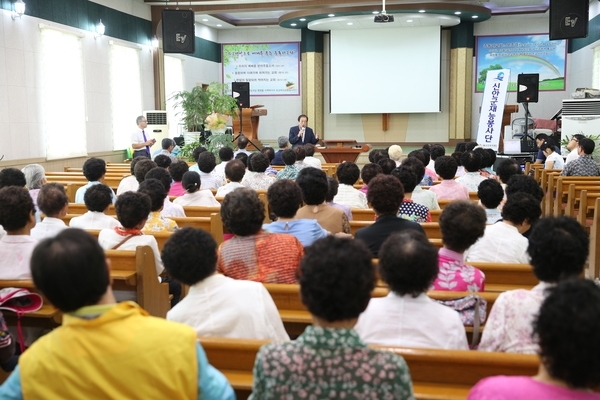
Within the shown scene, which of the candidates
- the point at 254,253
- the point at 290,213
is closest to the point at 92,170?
the point at 290,213

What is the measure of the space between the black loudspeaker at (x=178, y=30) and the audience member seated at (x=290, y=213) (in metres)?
8.41

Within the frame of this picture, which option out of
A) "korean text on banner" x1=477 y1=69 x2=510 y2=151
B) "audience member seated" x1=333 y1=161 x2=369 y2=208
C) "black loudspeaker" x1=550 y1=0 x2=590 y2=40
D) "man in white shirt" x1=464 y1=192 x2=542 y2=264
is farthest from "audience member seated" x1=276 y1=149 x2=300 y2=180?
"korean text on banner" x1=477 y1=69 x2=510 y2=151

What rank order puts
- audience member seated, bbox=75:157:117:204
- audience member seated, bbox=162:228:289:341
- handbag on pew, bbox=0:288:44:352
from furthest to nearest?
audience member seated, bbox=75:157:117:204 < handbag on pew, bbox=0:288:44:352 < audience member seated, bbox=162:228:289:341

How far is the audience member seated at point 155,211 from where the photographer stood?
4012 mm

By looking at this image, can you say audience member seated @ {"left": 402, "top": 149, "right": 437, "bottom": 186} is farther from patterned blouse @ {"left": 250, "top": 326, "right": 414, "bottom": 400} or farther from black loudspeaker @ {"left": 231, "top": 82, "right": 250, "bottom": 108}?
black loudspeaker @ {"left": 231, "top": 82, "right": 250, "bottom": 108}

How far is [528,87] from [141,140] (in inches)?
297

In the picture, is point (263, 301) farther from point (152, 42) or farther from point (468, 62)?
point (468, 62)

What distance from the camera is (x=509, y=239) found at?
327 centimetres

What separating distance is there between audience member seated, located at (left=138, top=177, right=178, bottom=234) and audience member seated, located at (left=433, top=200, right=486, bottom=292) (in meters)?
1.98

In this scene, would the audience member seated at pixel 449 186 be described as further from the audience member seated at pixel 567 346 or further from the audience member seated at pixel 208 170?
the audience member seated at pixel 567 346

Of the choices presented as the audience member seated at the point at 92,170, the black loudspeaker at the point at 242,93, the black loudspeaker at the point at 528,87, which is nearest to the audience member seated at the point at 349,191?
the audience member seated at the point at 92,170

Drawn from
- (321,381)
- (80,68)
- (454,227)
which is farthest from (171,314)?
(80,68)

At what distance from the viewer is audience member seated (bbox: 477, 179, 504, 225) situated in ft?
13.4

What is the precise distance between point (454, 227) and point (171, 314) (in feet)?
4.08
